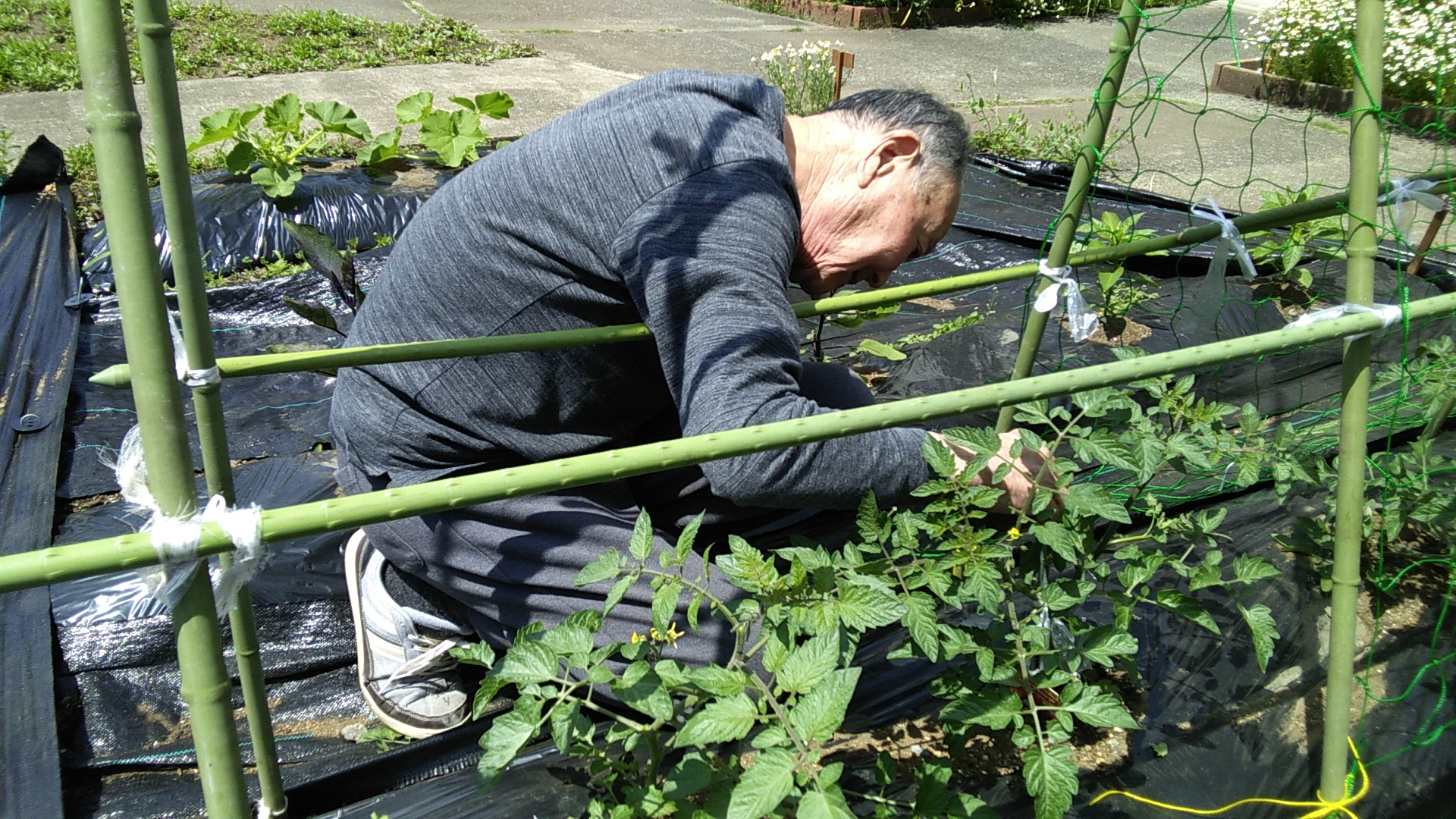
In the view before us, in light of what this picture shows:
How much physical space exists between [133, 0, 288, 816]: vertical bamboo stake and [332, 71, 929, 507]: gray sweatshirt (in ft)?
1.26

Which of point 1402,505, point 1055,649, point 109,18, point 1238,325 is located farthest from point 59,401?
point 1238,325

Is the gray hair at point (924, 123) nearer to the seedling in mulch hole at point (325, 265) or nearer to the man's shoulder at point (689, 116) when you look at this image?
the man's shoulder at point (689, 116)

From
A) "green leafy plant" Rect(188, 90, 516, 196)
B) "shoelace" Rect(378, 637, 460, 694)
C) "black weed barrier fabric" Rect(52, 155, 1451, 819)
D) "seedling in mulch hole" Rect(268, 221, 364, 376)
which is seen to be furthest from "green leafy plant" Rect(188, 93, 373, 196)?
"shoelace" Rect(378, 637, 460, 694)

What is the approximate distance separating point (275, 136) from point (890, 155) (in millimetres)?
2892

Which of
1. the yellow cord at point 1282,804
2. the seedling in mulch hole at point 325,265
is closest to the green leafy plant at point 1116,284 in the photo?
the yellow cord at point 1282,804

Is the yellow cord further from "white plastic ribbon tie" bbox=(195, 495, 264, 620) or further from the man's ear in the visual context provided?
"white plastic ribbon tie" bbox=(195, 495, 264, 620)

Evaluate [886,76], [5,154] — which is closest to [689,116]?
[5,154]

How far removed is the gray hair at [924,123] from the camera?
1550mm

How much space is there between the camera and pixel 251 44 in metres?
6.29

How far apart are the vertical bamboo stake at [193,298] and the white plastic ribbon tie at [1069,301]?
1.30 metres

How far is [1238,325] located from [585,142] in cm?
236

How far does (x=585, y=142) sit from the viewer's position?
144cm

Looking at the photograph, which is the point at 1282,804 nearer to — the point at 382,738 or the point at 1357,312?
the point at 1357,312

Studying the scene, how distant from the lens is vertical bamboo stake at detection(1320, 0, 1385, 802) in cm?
134
